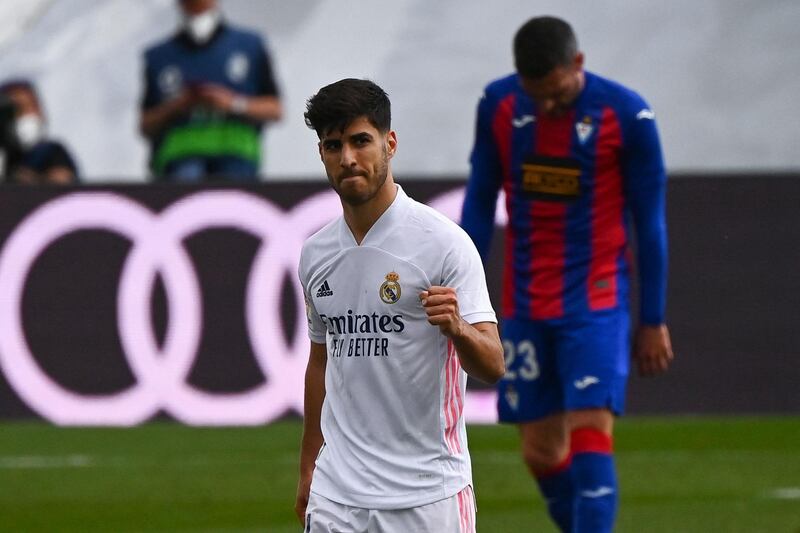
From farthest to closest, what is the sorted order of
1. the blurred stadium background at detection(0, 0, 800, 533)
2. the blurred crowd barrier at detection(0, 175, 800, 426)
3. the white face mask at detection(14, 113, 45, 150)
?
the white face mask at detection(14, 113, 45, 150) < the blurred crowd barrier at detection(0, 175, 800, 426) < the blurred stadium background at detection(0, 0, 800, 533)

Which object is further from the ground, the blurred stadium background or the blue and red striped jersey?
the blue and red striped jersey

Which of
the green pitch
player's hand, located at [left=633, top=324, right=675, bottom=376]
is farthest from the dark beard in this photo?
the green pitch

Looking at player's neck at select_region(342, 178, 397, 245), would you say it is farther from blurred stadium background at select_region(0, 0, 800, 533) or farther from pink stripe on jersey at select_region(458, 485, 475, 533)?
blurred stadium background at select_region(0, 0, 800, 533)

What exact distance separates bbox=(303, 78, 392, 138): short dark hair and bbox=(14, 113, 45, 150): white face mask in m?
8.70

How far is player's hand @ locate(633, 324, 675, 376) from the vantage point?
5867 millimetres

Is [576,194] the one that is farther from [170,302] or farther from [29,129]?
[29,129]

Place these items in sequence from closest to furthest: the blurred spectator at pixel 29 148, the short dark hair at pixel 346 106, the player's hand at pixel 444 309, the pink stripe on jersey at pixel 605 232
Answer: the player's hand at pixel 444 309
the short dark hair at pixel 346 106
the pink stripe on jersey at pixel 605 232
the blurred spectator at pixel 29 148

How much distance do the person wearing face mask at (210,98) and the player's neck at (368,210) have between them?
7.15 metres

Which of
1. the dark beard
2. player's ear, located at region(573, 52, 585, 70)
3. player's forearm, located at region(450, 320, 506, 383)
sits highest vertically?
player's ear, located at region(573, 52, 585, 70)

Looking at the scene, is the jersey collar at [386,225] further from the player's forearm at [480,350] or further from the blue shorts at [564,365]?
the blue shorts at [564,365]

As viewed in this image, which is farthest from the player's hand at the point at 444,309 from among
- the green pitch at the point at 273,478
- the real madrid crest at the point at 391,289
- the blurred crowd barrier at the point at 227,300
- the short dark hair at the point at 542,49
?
the blurred crowd barrier at the point at 227,300

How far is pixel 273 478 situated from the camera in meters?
8.70

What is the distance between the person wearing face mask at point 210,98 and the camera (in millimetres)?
11070

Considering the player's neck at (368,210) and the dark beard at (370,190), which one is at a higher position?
the dark beard at (370,190)
